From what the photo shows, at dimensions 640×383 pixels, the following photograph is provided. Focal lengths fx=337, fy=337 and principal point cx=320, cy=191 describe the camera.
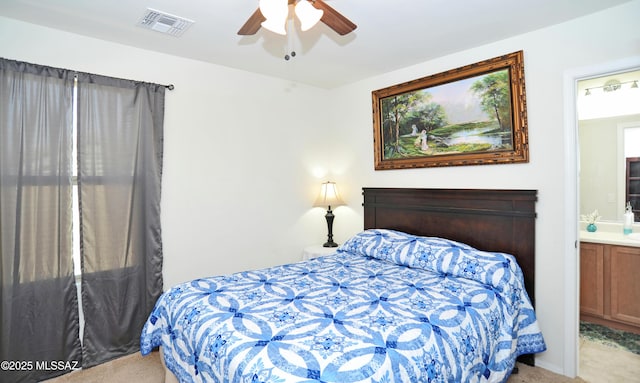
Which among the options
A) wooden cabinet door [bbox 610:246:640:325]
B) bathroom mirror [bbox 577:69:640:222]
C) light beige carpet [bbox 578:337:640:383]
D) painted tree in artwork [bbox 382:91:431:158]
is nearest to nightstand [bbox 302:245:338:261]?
painted tree in artwork [bbox 382:91:431:158]

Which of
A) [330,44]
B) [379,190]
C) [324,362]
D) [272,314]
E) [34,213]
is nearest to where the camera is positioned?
[324,362]

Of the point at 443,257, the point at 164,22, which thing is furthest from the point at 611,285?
the point at 164,22

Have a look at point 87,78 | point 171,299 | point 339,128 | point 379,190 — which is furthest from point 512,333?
point 87,78

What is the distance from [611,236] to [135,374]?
4.19 metres

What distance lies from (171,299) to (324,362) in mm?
1204

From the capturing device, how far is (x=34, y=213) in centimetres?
229

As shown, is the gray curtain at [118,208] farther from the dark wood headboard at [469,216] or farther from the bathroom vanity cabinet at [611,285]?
the bathroom vanity cabinet at [611,285]

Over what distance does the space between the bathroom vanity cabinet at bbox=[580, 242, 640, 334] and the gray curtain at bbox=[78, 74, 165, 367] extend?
3.83m

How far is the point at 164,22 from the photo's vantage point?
2270mm

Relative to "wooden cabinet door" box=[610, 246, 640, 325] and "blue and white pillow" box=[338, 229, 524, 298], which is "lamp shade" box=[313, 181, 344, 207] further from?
"wooden cabinet door" box=[610, 246, 640, 325]

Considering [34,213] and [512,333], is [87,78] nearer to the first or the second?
[34,213]

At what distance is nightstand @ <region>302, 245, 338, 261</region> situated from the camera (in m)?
3.52

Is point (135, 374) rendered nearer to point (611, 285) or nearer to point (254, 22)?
point (254, 22)

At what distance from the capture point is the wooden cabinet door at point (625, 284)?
113 inches
